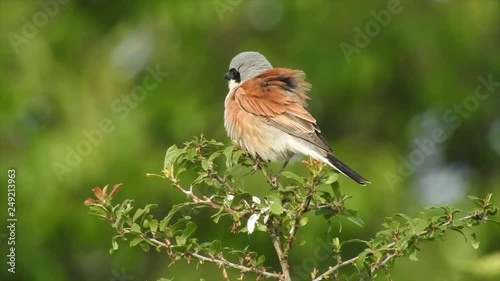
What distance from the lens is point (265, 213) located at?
323 cm

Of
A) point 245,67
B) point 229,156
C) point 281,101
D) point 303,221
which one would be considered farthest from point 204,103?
point 303,221

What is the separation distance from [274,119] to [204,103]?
15.7 ft

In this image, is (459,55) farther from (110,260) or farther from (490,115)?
(110,260)

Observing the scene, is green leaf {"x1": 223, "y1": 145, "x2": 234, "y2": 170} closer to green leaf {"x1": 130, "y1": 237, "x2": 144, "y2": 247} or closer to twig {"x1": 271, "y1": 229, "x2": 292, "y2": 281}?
twig {"x1": 271, "y1": 229, "x2": 292, "y2": 281}

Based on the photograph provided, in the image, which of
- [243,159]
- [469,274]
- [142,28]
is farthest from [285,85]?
[142,28]

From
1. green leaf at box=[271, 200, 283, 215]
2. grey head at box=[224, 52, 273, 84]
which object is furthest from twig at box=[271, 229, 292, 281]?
grey head at box=[224, 52, 273, 84]

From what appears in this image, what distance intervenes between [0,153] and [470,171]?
5.24 m

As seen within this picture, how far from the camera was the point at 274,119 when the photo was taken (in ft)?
16.8

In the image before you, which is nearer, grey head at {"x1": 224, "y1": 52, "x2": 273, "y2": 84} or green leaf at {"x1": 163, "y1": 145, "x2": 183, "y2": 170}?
green leaf at {"x1": 163, "y1": 145, "x2": 183, "y2": 170}

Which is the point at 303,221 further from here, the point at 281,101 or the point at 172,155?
the point at 281,101

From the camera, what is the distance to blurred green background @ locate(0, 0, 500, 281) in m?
9.16

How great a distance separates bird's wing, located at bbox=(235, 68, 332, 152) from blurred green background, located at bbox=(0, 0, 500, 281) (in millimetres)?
3291

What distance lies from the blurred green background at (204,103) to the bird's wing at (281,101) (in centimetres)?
329

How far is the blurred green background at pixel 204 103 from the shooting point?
9.16 m
